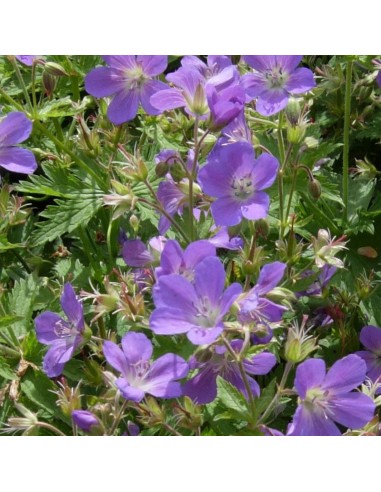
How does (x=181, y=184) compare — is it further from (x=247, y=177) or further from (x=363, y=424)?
(x=363, y=424)

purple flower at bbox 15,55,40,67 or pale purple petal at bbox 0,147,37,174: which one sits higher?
purple flower at bbox 15,55,40,67

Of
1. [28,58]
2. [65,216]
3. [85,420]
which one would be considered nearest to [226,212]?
[85,420]

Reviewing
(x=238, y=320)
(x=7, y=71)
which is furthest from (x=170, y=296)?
(x=7, y=71)

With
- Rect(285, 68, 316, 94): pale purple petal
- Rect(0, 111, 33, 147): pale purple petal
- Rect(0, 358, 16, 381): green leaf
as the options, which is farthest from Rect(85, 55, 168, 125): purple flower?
Rect(0, 358, 16, 381): green leaf

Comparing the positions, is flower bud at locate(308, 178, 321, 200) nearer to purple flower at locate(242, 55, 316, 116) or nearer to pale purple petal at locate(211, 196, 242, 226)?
purple flower at locate(242, 55, 316, 116)

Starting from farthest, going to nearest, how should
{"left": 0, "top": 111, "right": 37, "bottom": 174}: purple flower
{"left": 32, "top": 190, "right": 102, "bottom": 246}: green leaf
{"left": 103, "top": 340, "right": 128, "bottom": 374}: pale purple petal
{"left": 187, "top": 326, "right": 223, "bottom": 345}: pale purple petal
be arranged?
{"left": 32, "top": 190, "right": 102, "bottom": 246}: green leaf, {"left": 0, "top": 111, "right": 37, "bottom": 174}: purple flower, {"left": 103, "top": 340, "right": 128, "bottom": 374}: pale purple petal, {"left": 187, "top": 326, "right": 223, "bottom": 345}: pale purple petal

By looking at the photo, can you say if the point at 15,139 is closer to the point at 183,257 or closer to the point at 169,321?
the point at 183,257
